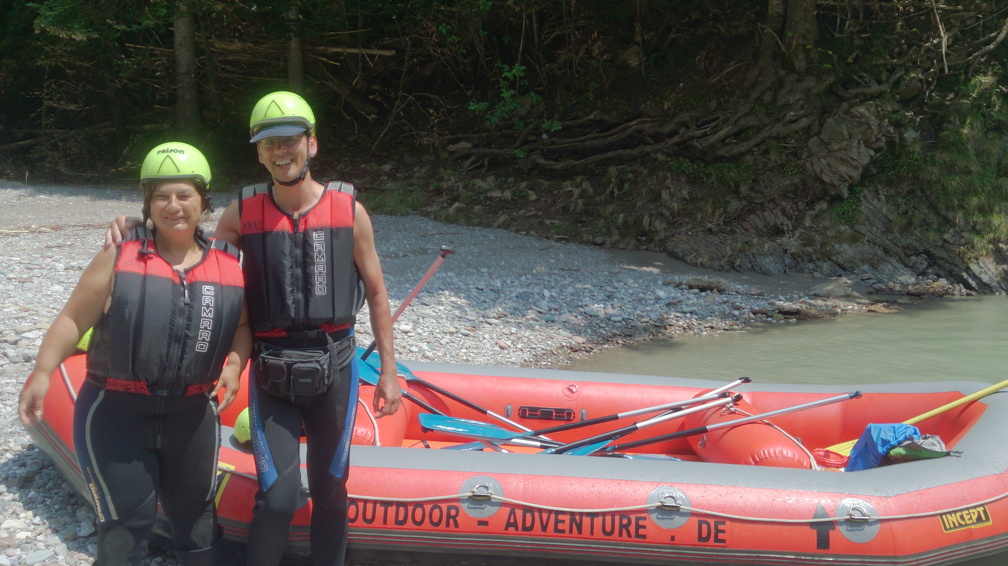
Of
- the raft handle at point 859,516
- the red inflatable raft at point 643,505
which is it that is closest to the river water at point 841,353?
the red inflatable raft at point 643,505

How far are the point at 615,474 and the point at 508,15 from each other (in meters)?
10.3

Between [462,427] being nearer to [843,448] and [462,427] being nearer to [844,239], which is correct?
[843,448]

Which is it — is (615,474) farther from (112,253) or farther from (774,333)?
(774,333)

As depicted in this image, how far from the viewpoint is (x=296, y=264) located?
2.04 meters

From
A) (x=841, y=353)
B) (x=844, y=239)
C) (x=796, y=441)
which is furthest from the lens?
(x=844, y=239)

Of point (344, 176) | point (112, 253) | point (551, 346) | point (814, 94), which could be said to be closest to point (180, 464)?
point (112, 253)

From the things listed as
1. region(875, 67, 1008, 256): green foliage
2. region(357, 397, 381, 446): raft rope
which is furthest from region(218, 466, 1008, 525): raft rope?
region(875, 67, 1008, 256): green foliage

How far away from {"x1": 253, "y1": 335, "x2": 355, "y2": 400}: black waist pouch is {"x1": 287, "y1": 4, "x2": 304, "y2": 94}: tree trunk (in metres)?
10.2

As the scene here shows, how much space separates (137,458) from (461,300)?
5099 millimetres

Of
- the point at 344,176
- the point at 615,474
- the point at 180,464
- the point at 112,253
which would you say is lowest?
the point at 615,474

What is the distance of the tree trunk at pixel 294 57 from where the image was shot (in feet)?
36.8

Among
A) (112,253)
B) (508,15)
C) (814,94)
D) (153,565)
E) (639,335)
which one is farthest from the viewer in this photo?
(508,15)

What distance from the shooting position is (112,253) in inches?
72.5

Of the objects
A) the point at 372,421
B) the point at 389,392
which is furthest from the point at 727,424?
the point at 389,392
